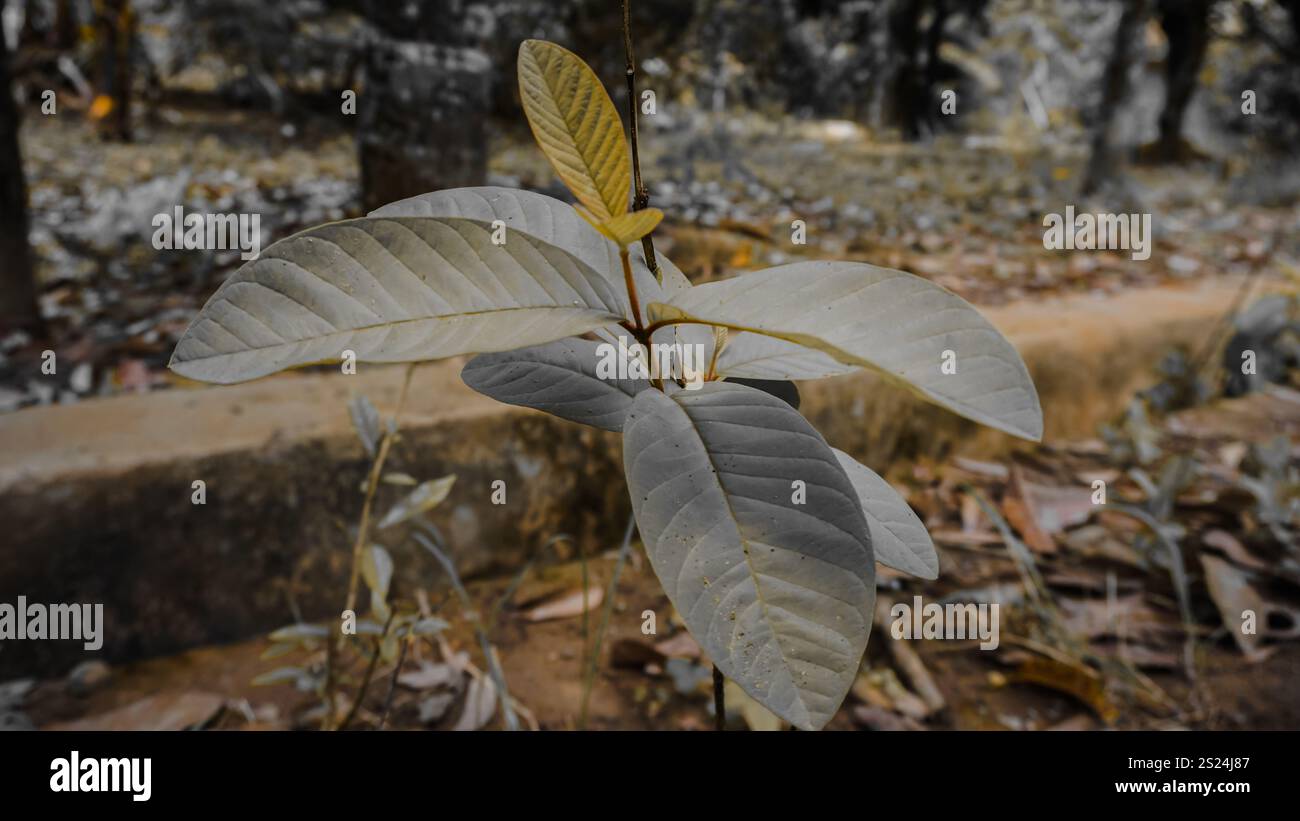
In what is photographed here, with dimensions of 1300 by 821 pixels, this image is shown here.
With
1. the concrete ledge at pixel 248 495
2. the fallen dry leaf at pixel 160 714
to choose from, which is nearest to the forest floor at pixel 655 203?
the concrete ledge at pixel 248 495

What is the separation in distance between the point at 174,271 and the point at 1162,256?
2275 mm

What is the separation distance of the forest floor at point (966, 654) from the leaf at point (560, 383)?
308 millimetres

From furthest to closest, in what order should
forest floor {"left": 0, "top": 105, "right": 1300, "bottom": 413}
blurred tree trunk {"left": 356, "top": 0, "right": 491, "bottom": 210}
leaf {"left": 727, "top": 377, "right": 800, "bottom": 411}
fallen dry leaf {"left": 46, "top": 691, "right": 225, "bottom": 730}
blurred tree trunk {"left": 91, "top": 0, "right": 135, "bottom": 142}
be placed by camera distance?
1. blurred tree trunk {"left": 91, "top": 0, "right": 135, "bottom": 142}
2. forest floor {"left": 0, "top": 105, "right": 1300, "bottom": 413}
3. blurred tree trunk {"left": 356, "top": 0, "right": 491, "bottom": 210}
4. fallen dry leaf {"left": 46, "top": 691, "right": 225, "bottom": 730}
5. leaf {"left": 727, "top": 377, "right": 800, "bottom": 411}

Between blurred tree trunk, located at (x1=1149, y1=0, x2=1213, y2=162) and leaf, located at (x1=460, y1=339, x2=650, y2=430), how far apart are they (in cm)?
322

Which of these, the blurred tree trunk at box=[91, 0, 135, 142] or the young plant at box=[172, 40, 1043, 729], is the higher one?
the blurred tree trunk at box=[91, 0, 135, 142]

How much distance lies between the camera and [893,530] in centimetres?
38

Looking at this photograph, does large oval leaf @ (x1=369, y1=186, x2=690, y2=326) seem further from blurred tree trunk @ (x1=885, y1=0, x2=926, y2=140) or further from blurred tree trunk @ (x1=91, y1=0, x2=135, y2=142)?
blurred tree trunk @ (x1=885, y1=0, x2=926, y2=140)

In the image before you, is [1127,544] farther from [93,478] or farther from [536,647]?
[93,478]

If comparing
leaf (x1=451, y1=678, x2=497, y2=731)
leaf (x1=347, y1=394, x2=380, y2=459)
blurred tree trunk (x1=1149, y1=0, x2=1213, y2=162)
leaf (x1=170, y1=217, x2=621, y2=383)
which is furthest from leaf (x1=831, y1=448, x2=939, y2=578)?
blurred tree trunk (x1=1149, y1=0, x2=1213, y2=162)

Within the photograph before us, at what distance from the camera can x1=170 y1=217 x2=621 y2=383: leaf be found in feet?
0.90

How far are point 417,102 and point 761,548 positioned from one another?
123 cm

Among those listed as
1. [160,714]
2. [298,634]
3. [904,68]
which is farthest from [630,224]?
[904,68]

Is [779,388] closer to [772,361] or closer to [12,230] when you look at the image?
[772,361]

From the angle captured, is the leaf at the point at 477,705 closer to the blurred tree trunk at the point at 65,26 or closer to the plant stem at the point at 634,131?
the plant stem at the point at 634,131
